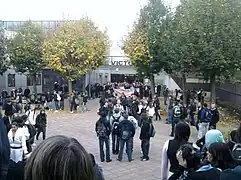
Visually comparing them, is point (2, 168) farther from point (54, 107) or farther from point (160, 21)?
point (160, 21)

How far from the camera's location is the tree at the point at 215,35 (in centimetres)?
1958

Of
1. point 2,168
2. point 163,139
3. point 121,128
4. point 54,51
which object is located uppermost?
point 54,51

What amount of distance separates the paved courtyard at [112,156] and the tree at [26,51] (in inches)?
381

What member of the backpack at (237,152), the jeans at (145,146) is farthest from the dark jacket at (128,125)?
the backpack at (237,152)

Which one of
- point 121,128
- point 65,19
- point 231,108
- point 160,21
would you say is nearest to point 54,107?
point 65,19

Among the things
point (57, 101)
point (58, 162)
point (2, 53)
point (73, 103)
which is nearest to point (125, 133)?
point (58, 162)

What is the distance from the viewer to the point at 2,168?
2340 millimetres

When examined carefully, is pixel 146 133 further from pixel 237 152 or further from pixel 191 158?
pixel 191 158

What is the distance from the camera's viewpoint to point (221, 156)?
14.1ft

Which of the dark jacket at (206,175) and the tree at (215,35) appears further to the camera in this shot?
the tree at (215,35)

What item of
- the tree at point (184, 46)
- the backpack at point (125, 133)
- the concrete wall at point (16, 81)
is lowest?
the backpack at point (125, 133)

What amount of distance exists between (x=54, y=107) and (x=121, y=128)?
15808 millimetres

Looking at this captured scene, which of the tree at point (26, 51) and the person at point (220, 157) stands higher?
the tree at point (26, 51)

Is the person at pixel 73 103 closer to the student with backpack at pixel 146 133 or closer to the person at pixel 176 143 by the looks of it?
the student with backpack at pixel 146 133
